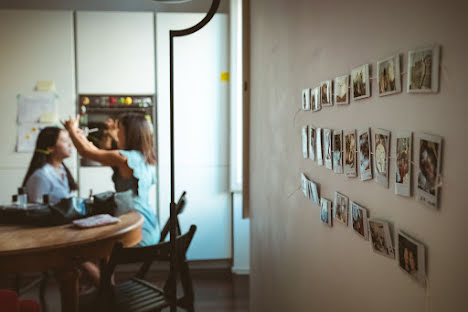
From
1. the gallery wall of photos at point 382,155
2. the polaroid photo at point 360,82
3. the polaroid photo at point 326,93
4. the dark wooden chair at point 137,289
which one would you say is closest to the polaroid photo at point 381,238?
the gallery wall of photos at point 382,155

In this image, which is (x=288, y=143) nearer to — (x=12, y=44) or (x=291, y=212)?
(x=291, y=212)

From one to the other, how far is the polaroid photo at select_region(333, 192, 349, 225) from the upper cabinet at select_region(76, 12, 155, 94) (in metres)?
3.12

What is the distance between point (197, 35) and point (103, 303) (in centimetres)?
254

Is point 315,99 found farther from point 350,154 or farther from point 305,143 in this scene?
point 350,154

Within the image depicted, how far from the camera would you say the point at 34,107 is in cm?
377

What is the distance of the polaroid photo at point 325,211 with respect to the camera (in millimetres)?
1059

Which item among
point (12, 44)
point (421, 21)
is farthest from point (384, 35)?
point (12, 44)

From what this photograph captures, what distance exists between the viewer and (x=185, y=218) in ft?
13.0

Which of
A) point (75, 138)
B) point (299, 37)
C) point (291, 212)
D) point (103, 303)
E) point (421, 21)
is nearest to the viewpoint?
point (421, 21)

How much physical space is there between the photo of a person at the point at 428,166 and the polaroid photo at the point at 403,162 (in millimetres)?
29

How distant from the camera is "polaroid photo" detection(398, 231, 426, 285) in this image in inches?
24.1

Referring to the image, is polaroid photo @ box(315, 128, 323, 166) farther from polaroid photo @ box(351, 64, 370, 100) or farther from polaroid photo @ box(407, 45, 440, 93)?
polaroid photo @ box(407, 45, 440, 93)

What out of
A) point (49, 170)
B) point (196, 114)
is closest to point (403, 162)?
point (49, 170)

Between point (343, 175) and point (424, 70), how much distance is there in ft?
1.33
